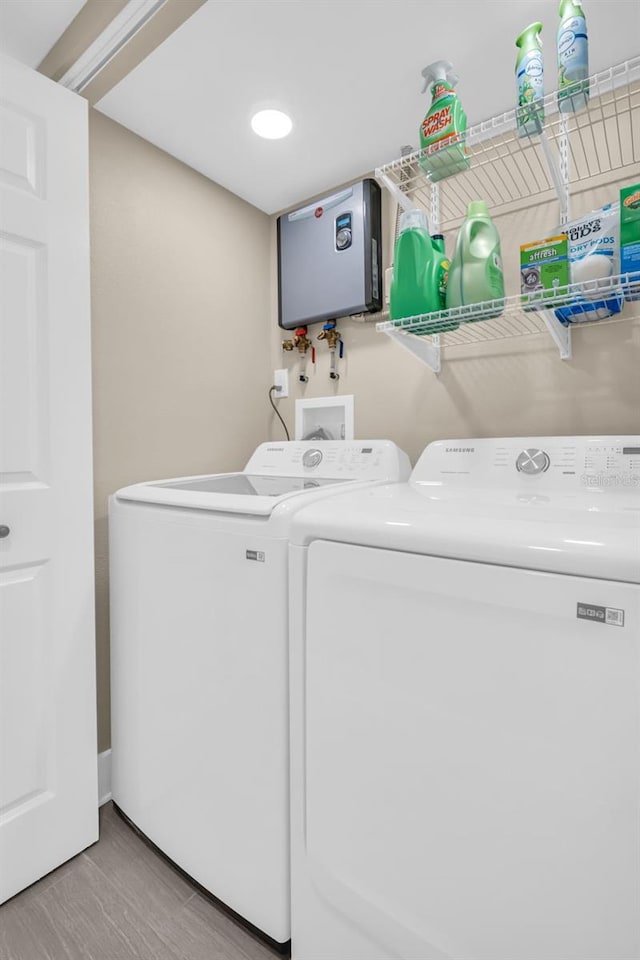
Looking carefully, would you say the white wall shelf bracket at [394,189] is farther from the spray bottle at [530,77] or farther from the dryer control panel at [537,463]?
the dryer control panel at [537,463]

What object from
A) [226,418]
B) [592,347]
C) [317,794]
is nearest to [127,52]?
[226,418]

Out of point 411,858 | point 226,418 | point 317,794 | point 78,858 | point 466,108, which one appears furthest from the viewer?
point 226,418

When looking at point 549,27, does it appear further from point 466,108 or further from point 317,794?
point 317,794

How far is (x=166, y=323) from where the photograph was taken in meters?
1.93

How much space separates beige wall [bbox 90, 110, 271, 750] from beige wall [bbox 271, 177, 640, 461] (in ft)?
1.28

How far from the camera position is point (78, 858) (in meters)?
1.48

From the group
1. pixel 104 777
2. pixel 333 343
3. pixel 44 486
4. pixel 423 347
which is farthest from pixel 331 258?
pixel 104 777

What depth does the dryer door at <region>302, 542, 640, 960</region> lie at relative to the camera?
2.39 ft

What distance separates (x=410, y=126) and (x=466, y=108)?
0.63ft

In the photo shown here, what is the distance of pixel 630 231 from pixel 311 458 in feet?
3.83

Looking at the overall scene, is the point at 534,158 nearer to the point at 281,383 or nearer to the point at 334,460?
the point at 334,460

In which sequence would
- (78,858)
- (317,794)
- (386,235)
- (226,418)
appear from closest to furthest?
(317,794) → (78,858) → (386,235) → (226,418)

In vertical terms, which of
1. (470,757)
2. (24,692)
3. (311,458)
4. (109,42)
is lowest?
(24,692)

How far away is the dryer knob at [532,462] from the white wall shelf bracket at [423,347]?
1.72ft
